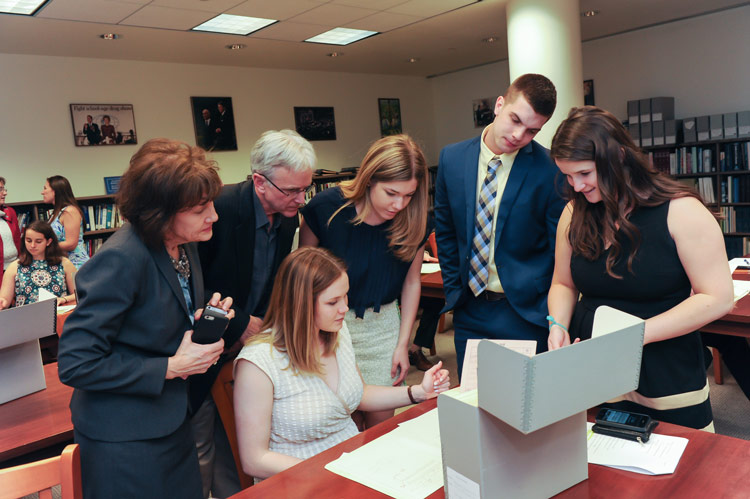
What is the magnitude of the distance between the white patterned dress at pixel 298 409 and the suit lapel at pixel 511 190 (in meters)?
0.82

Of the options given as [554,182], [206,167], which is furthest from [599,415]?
[206,167]

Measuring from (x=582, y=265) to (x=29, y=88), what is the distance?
619cm

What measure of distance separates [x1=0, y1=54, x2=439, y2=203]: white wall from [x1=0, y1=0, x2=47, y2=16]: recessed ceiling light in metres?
1.52

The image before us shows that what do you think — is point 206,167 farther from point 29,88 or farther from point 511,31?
point 29,88

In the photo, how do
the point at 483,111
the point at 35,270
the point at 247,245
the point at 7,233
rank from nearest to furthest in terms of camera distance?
the point at 247,245
the point at 35,270
the point at 7,233
the point at 483,111

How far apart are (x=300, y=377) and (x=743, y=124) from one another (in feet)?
21.0

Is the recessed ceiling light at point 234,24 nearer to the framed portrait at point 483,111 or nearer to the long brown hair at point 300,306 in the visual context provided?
the long brown hair at point 300,306

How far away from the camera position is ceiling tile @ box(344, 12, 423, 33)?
5570 mm

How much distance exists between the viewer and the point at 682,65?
6914 mm

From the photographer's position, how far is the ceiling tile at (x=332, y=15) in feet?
16.8

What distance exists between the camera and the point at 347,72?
8680 mm

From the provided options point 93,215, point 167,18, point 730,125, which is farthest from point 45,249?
point 730,125

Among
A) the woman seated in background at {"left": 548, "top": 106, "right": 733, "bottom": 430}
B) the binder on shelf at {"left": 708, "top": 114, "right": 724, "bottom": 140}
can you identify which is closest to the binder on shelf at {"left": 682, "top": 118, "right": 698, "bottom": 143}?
the binder on shelf at {"left": 708, "top": 114, "right": 724, "bottom": 140}

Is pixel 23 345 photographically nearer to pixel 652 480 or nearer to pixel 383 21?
pixel 652 480
